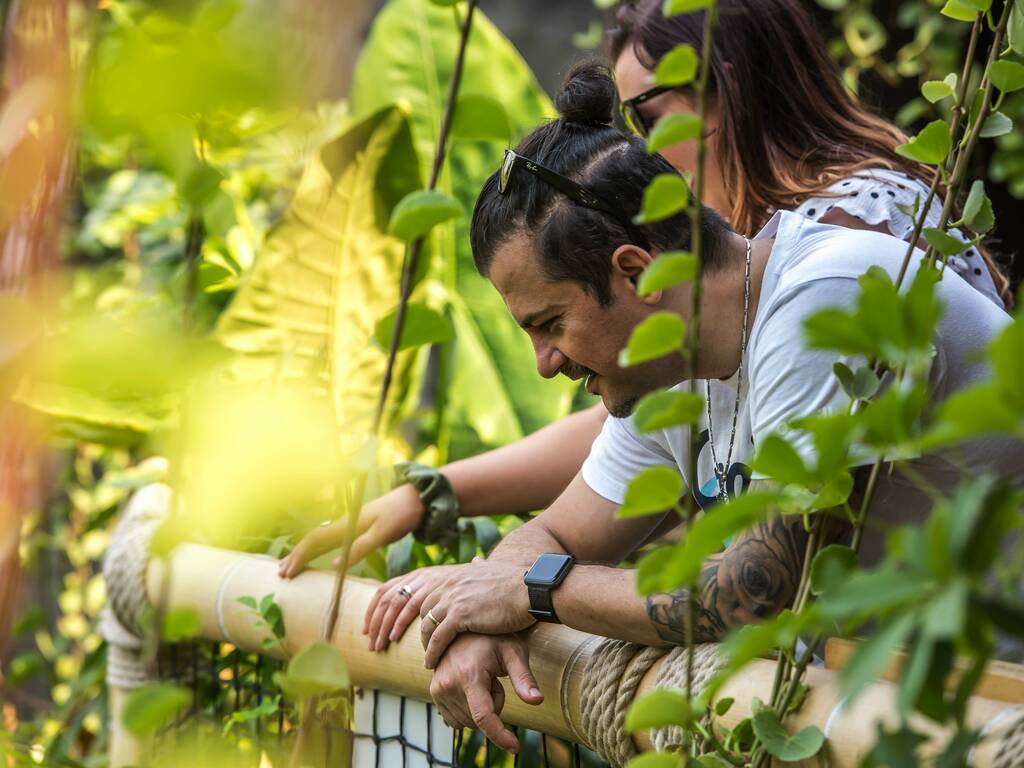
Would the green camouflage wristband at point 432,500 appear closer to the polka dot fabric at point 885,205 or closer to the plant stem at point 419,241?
the polka dot fabric at point 885,205

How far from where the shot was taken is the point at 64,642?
287 centimetres

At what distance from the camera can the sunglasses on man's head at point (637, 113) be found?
177 centimetres

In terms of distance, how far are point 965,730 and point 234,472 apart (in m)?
0.37

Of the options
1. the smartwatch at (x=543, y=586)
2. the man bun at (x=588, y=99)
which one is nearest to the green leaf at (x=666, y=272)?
the smartwatch at (x=543, y=586)

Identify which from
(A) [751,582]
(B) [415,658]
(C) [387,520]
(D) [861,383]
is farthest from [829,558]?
(C) [387,520]

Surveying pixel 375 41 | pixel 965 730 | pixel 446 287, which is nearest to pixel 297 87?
pixel 965 730

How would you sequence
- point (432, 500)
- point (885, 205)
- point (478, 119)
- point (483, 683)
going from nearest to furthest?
point (478, 119), point (483, 683), point (885, 205), point (432, 500)

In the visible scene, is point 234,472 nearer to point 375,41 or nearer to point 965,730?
point 965,730

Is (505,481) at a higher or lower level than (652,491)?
lower

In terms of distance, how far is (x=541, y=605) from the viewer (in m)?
1.10

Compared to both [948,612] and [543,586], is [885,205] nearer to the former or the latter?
[543,586]

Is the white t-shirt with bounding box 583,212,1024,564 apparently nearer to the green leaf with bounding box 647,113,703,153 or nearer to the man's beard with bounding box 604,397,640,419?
the man's beard with bounding box 604,397,640,419

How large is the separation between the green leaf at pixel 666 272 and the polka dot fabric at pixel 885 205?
0.98 metres

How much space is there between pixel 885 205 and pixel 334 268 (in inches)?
38.1
